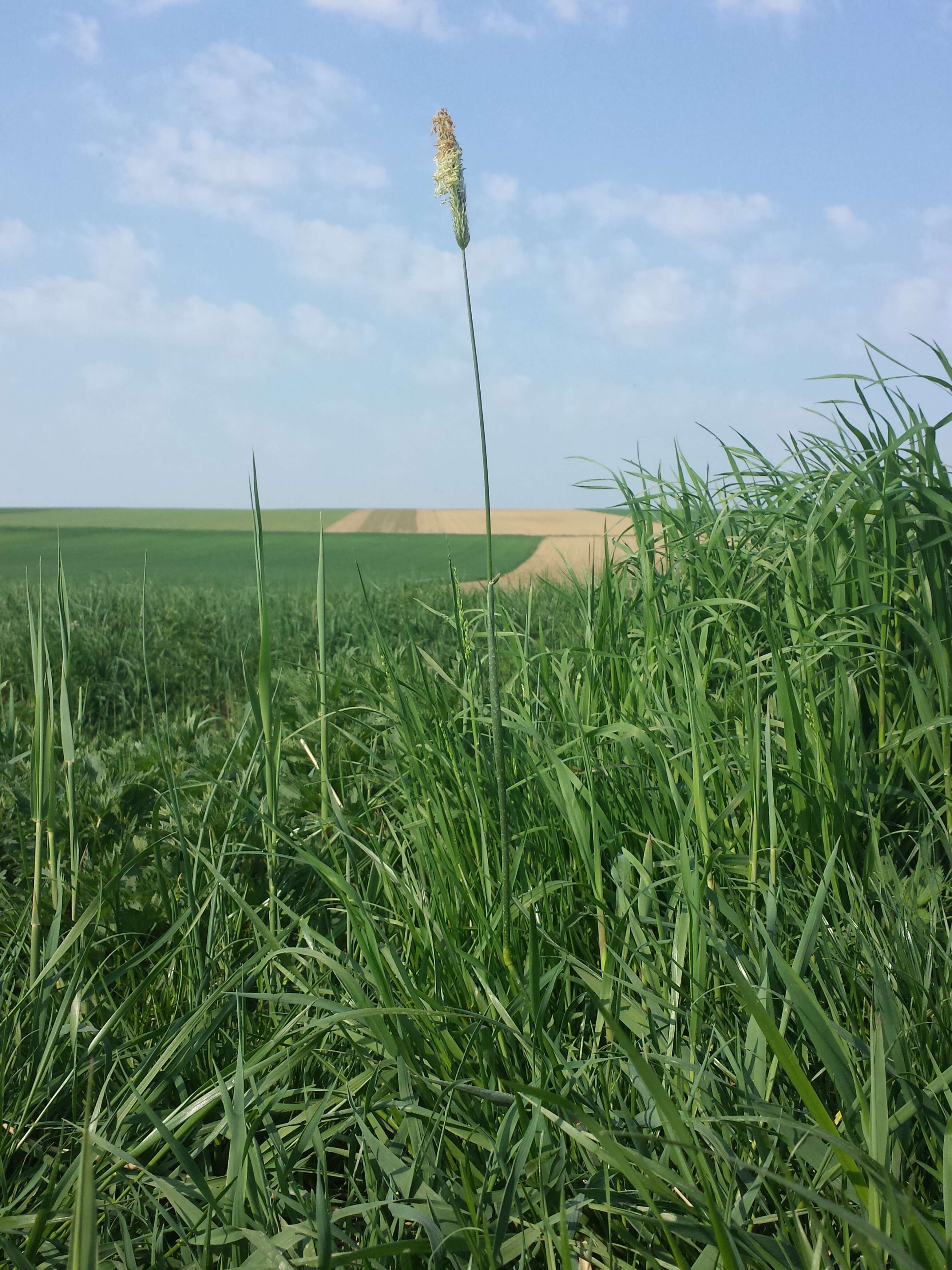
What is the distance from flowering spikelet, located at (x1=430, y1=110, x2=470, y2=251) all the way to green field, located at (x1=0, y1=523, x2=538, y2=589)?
405 inches

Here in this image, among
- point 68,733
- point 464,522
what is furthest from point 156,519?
point 68,733

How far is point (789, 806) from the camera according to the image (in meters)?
1.61

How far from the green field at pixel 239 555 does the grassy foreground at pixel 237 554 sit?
6cm

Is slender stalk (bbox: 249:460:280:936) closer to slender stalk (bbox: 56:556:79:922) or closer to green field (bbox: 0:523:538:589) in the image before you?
slender stalk (bbox: 56:556:79:922)

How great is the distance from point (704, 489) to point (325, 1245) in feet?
7.48

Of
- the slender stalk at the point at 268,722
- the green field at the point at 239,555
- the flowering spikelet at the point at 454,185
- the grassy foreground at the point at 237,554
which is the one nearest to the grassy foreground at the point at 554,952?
the slender stalk at the point at 268,722

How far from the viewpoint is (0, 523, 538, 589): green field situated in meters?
17.5

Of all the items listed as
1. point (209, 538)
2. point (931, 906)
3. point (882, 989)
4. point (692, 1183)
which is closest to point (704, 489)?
point (931, 906)

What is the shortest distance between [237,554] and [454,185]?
26557 millimetres

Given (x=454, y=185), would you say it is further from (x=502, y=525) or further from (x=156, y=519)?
(x=156, y=519)

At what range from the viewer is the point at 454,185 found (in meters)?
0.99

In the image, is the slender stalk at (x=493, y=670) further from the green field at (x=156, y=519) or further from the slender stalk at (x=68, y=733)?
the green field at (x=156, y=519)

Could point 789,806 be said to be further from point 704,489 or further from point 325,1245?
point 704,489

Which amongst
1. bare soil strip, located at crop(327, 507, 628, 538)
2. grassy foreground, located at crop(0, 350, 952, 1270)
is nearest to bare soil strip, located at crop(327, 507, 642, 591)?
bare soil strip, located at crop(327, 507, 628, 538)
